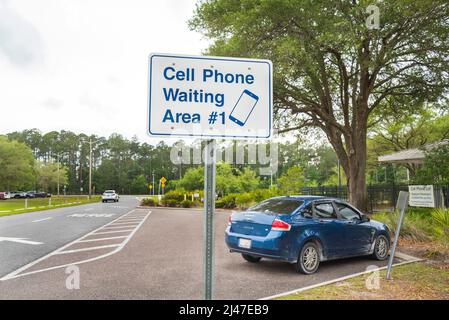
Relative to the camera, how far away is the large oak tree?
1473 cm

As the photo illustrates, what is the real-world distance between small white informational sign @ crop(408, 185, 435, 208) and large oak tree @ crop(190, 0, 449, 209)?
4868 millimetres

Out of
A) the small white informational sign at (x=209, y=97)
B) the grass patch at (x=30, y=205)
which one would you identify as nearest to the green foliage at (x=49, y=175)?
the grass patch at (x=30, y=205)

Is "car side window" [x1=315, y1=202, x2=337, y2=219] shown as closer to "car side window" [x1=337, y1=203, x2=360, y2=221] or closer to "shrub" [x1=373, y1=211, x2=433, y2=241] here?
"car side window" [x1=337, y1=203, x2=360, y2=221]

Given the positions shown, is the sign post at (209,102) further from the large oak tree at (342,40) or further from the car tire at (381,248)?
→ the large oak tree at (342,40)

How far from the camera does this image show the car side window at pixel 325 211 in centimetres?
880

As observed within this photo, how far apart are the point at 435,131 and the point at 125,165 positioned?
317 ft

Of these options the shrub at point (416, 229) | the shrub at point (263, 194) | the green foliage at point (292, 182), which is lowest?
the shrub at point (416, 229)

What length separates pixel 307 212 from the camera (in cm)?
855

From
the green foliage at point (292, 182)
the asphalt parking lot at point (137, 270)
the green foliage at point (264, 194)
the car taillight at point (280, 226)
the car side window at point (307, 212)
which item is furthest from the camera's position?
the green foliage at point (292, 182)

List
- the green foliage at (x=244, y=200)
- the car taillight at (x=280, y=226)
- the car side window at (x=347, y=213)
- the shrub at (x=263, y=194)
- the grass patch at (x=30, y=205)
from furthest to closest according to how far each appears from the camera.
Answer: the green foliage at (x=244, y=200) < the shrub at (x=263, y=194) < the grass patch at (x=30, y=205) < the car side window at (x=347, y=213) < the car taillight at (x=280, y=226)

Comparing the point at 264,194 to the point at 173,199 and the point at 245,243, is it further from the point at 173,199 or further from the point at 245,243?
the point at 245,243

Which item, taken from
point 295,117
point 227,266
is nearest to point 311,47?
point 295,117

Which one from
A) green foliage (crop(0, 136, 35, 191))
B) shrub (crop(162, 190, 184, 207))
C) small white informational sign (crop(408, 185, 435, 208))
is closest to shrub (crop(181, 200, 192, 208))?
shrub (crop(162, 190, 184, 207))
